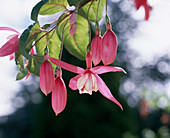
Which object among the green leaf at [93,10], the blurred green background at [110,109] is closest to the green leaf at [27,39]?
the green leaf at [93,10]

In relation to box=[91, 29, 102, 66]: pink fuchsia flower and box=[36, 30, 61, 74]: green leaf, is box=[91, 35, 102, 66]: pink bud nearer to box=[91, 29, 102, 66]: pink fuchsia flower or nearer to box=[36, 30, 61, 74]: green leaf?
box=[91, 29, 102, 66]: pink fuchsia flower

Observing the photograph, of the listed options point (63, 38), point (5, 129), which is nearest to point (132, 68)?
point (5, 129)

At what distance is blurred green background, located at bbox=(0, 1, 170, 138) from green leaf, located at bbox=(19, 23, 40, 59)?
331 centimetres

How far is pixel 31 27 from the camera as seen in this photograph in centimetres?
55

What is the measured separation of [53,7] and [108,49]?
0.19m

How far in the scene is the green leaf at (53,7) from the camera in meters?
0.63

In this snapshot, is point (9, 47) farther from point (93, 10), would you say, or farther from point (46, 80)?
point (93, 10)

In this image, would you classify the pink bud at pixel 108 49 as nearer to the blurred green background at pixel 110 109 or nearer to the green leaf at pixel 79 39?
the green leaf at pixel 79 39

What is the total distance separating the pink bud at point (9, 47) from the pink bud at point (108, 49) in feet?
0.61

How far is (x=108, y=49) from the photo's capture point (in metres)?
0.53

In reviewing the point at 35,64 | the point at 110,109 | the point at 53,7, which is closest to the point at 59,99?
the point at 35,64

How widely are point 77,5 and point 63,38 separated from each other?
16 cm

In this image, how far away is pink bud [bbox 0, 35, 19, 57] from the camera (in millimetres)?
566

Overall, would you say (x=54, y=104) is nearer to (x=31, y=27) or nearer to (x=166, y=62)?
(x=31, y=27)
